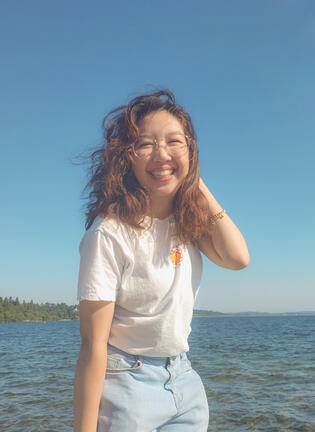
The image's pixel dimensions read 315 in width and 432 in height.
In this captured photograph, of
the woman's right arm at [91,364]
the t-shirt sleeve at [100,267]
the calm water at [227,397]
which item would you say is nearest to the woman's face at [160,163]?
the t-shirt sleeve at [100,267]

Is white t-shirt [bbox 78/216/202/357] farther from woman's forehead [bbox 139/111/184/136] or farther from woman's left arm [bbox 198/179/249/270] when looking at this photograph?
woman's forehead [bbox 139/111/184/136]

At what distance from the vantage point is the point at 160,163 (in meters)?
1.71

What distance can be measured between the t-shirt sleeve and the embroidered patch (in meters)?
0.26

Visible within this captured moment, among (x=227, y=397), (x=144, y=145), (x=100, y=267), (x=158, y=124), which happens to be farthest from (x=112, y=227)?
(x=227, y=397)

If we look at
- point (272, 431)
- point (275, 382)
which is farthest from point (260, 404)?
point (275, 382)

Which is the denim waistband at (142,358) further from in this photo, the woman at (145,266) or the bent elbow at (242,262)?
the bent elbow at (242,262)

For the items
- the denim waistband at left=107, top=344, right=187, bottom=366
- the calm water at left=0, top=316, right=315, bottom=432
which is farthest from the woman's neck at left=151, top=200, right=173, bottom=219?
the calm water at left=0, top=316, right=315, bottom=432

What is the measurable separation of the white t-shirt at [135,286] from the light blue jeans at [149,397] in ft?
0.20

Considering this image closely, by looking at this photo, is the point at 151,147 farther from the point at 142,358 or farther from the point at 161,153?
the point at 142,358

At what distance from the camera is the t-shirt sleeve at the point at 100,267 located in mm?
1484

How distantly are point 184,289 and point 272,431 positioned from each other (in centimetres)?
547

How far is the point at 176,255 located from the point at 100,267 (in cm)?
39

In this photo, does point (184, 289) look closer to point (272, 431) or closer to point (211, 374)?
point (272, 431)

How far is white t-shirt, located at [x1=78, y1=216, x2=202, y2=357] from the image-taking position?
4.99 feet
